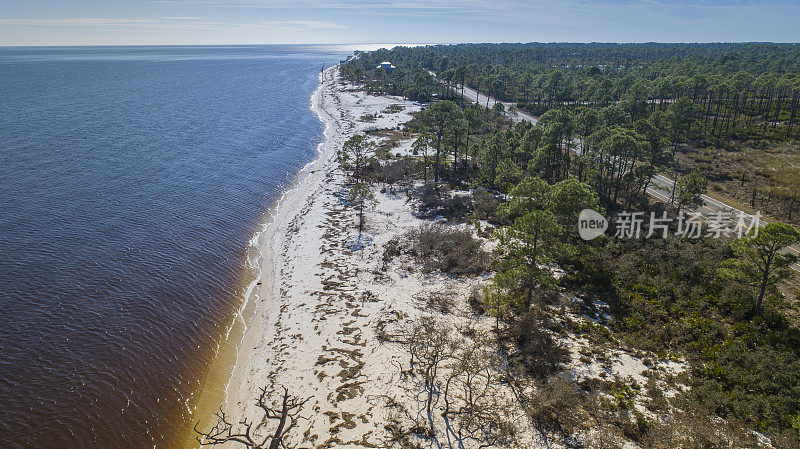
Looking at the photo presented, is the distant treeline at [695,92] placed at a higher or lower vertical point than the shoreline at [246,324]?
higher

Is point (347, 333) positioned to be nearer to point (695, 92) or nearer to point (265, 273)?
point (265, 273)

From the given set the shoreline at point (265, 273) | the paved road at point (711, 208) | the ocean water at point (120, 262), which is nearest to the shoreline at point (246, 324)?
the shoreline at point (265, 273)

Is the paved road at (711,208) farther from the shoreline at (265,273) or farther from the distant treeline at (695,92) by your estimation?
the shoreline at (265,273)

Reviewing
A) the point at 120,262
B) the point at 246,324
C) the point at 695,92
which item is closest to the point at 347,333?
the point at 246,324

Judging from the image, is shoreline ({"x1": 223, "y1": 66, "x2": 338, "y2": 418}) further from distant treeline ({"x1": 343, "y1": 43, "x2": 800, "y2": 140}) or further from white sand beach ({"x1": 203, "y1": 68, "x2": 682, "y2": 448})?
Answer: distant treeline ({"x1": 343, "y1": 43, "x2": 800, "y2": 140})

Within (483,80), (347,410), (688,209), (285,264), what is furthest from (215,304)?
(483,80)

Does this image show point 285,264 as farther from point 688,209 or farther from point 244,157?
point 688,209

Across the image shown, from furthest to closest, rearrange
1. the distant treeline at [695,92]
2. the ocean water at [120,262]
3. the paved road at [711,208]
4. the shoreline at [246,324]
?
the distant treeline at [695,92] → the paved road at [711,208] → the ocean water at [120,262] → the shoreline at [246,324]

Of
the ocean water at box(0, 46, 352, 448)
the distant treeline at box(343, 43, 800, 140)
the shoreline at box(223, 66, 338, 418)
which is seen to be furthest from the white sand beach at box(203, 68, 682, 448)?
the distant treeline at box(343, 43, 800, 140)
